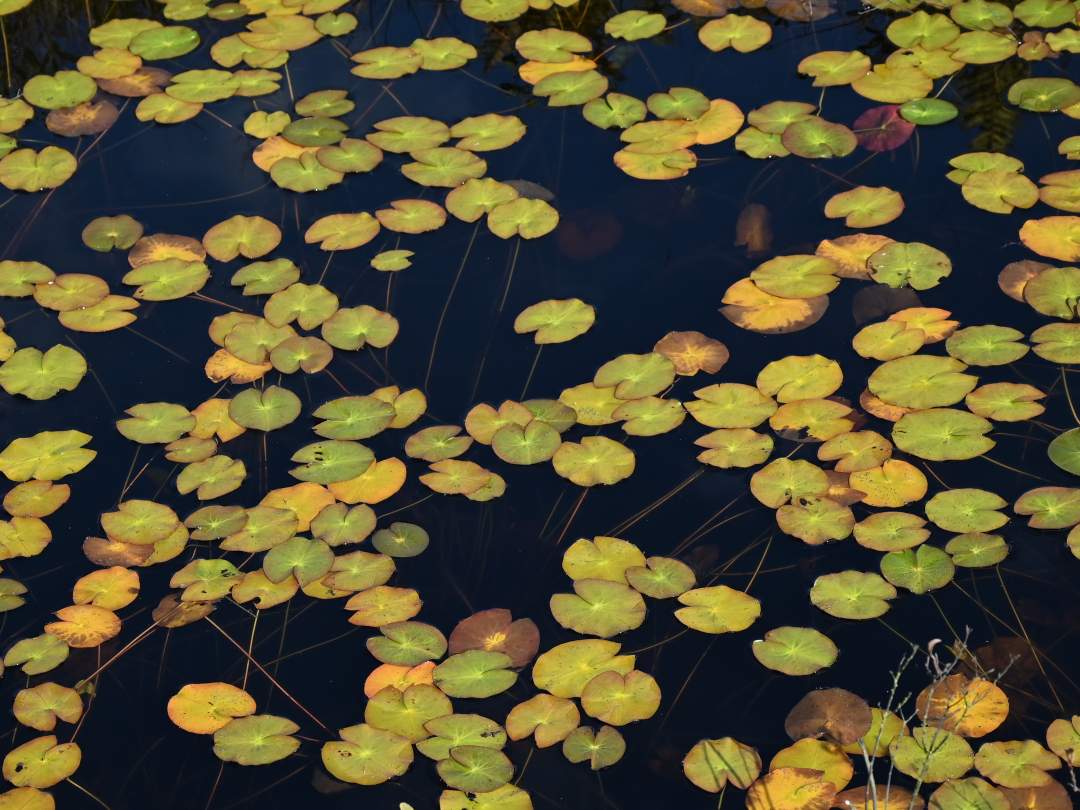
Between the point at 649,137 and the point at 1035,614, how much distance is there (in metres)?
2.15

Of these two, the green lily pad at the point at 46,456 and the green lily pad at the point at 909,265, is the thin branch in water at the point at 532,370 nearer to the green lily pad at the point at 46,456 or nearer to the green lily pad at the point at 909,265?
the green lily pad at the point at 909,265

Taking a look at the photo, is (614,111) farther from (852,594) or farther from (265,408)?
(852,594)

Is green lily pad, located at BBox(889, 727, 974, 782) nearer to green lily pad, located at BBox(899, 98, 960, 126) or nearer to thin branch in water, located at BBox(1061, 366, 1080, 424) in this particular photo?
thin branch in water, located at BBox(1061, 366, 1080, 424)

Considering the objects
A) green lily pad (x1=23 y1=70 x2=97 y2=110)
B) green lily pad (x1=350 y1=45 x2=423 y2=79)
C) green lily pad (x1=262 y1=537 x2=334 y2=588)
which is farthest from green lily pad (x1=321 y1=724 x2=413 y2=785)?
green lily pad (x1=23 y1=70 x2=97 y2=110)

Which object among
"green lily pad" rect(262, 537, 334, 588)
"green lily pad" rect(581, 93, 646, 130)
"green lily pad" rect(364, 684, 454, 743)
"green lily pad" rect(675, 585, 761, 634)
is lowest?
"green lily pad" rect(364, 684, 454, 743)

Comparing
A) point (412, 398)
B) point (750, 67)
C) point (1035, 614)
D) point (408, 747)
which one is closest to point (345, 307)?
point (412, 398)

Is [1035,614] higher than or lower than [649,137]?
lower

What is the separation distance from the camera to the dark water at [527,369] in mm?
2832

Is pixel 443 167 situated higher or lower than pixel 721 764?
higher

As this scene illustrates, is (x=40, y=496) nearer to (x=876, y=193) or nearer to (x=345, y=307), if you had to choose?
(x=345, y=307)

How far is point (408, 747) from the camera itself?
2.77 metres

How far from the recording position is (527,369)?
3.64 metres

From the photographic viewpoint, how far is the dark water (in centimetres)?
283

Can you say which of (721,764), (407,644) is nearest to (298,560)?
(407,644)
